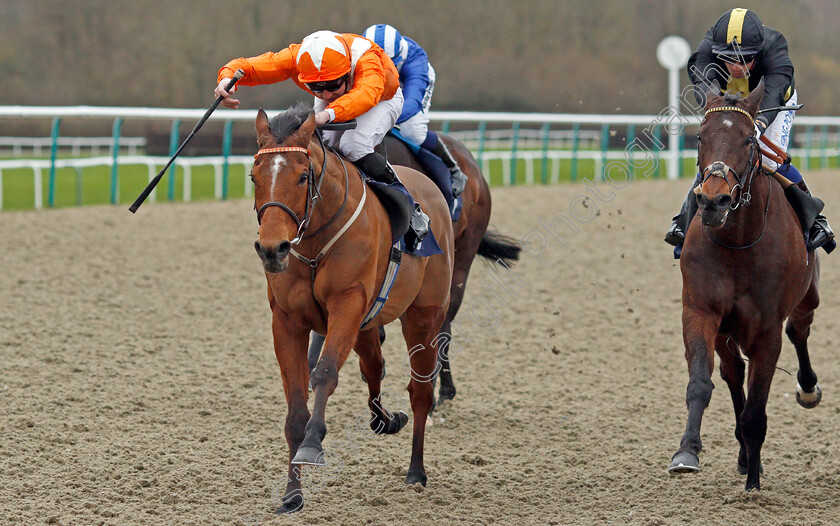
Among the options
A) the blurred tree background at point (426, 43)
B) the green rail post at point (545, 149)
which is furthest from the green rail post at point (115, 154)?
the green rail post at point (545, 149)

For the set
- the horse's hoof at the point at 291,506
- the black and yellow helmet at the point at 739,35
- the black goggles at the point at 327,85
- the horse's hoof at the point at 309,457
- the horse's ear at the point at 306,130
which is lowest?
the horse's hoof at the point at 291,506

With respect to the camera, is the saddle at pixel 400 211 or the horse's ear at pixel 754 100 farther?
the saddle at pixel 400 211

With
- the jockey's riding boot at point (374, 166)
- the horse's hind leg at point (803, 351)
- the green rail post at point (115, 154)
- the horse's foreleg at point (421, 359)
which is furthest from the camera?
the green rail post at point (115, 154)

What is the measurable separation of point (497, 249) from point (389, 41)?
5.32 ft

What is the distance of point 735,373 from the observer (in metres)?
Answer: 4.52

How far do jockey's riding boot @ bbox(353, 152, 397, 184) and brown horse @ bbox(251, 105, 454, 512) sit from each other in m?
0.17

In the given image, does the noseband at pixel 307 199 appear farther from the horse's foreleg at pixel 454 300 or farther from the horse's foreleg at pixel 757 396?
the horse's foreleg at pixel 454 300

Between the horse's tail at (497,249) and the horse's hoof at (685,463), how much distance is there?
2.83 meters

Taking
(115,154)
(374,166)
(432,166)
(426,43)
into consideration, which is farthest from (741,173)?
(426,43)

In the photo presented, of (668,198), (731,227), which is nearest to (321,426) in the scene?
(731,227)

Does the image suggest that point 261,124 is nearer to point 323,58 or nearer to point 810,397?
point 323,58

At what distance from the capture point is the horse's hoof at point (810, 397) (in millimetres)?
5008

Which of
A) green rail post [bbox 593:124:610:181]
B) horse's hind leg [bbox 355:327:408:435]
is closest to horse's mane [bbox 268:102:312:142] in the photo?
horse's hind leg [bbox 355:327:408:435]

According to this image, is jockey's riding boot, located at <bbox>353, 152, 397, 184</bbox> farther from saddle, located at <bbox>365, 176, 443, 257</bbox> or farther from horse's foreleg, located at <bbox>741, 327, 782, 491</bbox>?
horse's foreleg, located at <bbox>741, 327, 782, 491</bbox>
